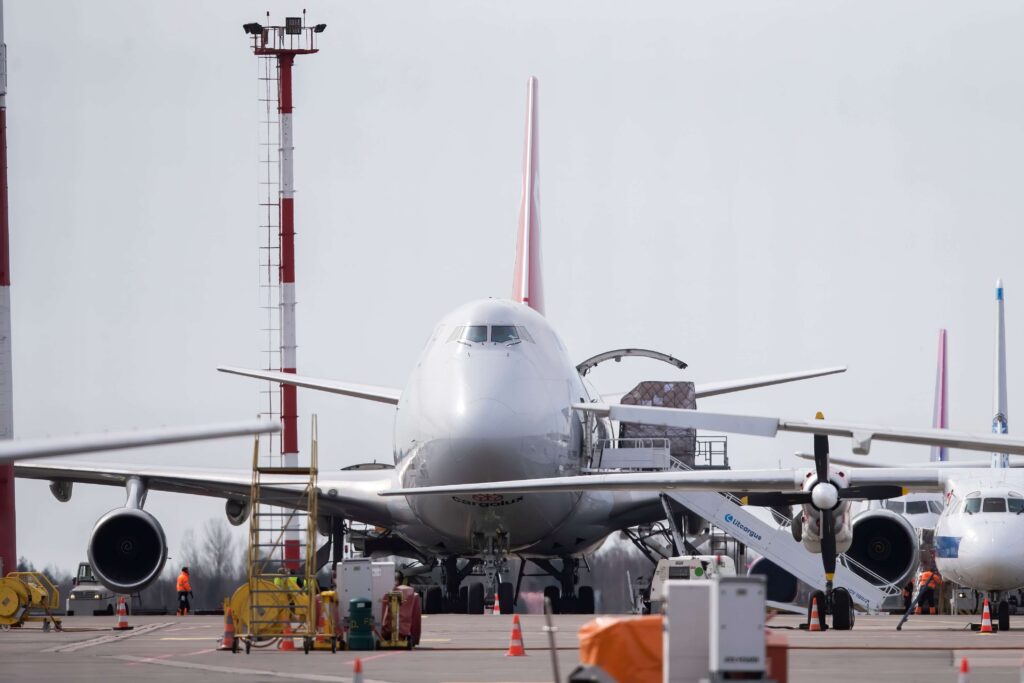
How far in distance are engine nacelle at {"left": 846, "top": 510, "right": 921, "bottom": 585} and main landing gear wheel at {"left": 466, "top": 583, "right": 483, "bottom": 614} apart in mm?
6362

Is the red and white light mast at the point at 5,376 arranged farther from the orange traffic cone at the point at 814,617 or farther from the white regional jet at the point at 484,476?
the orange traffic cone at the point at 814,617

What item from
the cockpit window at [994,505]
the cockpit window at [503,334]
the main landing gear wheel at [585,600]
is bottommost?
the main landing gear wheel at [585,600]

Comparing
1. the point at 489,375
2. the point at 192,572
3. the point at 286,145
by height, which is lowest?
the point at 192,572

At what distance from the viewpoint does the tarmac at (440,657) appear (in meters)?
15.0

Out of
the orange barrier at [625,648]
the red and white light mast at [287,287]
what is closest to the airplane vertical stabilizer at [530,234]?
the red and white light mast at [287,287]

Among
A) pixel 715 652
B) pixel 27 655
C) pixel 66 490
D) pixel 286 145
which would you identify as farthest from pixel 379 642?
pixel 286 145

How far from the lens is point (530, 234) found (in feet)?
132

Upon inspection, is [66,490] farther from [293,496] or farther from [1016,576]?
[1016,576]

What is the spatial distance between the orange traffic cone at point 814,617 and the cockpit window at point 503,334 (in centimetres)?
636

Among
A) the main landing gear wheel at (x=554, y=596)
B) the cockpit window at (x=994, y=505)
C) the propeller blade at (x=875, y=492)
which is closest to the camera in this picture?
the propeller blade at (x=875, y=492)

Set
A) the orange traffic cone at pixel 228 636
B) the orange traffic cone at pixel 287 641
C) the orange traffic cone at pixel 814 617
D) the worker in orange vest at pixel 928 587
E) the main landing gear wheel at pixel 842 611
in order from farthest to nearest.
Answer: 1. the worker in orange vest at pixel 928 587
2. the orange traffic cone at pixel 814 617
3. the main landing gear wheel at pixel 842 611
4. the orange traffic cone at pixel 228 636
5. the orange traffic cone at pixel 287 641

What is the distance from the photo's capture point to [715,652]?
10.2 meters

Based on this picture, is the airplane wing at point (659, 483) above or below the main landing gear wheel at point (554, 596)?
above

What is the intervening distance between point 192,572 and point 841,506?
37590 millimetres
